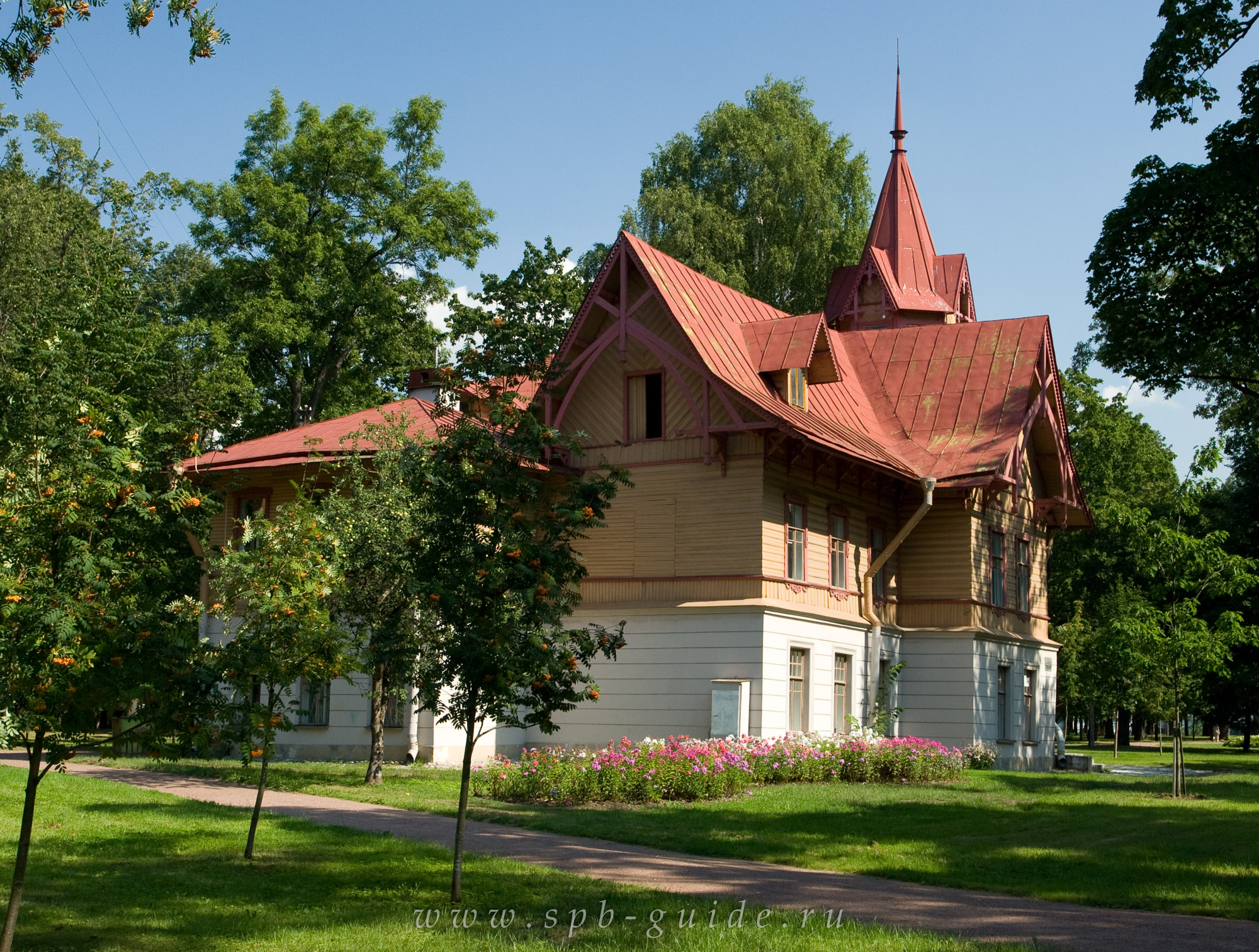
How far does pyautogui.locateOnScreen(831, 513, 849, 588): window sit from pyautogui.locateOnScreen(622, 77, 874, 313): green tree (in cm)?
1762

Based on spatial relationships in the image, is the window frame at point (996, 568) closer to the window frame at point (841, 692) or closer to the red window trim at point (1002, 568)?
the red window trim at point (1002, 568)

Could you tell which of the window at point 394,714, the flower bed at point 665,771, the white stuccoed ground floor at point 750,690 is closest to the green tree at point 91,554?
the flower bed at point 665,771

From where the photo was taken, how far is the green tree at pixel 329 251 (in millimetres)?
42688

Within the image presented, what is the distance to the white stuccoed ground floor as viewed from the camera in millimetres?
26531

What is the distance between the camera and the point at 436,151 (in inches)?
1860

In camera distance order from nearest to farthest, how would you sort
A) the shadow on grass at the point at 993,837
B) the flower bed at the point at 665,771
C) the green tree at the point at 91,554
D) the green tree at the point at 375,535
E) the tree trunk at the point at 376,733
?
the green tree at the point at 91,554 < the shadow on grass at the point at 993,837 < the green tree at the point at 375,535 < the flower bed at the point at 665,771 < the tree trunk at the point at 376,733

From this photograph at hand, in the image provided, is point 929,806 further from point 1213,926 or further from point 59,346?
point 59,346

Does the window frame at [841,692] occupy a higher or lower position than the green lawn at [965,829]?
higher

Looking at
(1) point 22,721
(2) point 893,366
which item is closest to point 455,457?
(1) point 22,721

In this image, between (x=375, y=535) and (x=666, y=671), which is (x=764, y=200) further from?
(x=375, y=535)

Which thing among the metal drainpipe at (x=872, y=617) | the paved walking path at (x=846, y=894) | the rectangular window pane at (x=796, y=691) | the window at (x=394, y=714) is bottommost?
the paved walking path at (x=846, y=894)

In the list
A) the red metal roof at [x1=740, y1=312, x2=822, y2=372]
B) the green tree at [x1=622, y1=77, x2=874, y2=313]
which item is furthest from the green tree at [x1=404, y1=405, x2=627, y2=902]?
the green tree at [x1=622, y1=77, x2=874, y2=313]

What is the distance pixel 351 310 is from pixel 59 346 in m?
34.6

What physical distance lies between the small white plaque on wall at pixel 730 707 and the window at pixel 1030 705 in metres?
11.7
